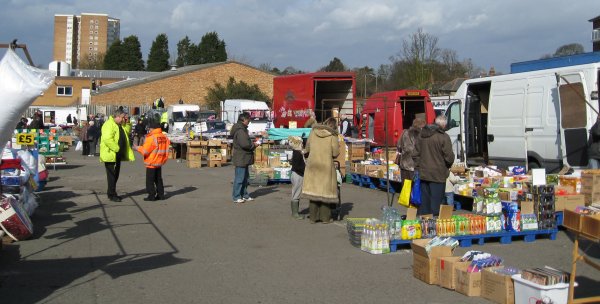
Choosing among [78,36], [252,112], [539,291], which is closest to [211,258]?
[539,291]

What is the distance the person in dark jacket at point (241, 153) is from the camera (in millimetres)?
13719

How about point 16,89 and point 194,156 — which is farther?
point 194,156

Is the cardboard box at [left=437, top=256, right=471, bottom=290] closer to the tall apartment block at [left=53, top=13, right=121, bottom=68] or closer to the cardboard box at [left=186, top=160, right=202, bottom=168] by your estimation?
the cardboard box at [left=186, top=160, right=202, bottom=168]

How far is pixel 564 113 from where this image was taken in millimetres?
12672

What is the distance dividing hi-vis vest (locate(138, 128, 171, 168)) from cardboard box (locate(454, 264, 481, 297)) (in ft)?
29.2

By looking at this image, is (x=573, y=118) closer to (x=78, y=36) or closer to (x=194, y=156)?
(x=194, y=156)

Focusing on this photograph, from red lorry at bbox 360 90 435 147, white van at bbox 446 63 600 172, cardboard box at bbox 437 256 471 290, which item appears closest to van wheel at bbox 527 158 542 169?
white van at bbox 446 63 600 172

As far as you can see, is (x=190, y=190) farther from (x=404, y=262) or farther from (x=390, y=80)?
(x=390, y=80)

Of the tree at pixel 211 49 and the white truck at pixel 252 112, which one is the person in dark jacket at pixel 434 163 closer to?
the white truck at pixel 252 112

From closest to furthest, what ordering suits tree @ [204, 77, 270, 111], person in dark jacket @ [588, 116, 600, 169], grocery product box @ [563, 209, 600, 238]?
grocery product box @ [563, 209, 600, 238]
person in dark jacket @ [588, 116, 600, 169]
tree @ [204, 77, 270, 111]

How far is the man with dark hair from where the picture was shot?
1385cm

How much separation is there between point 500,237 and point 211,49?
8649 centimetres

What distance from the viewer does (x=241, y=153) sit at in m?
13.7

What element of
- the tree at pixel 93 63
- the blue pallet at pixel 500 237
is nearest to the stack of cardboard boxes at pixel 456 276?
the blue pallet at pixel 500 237
